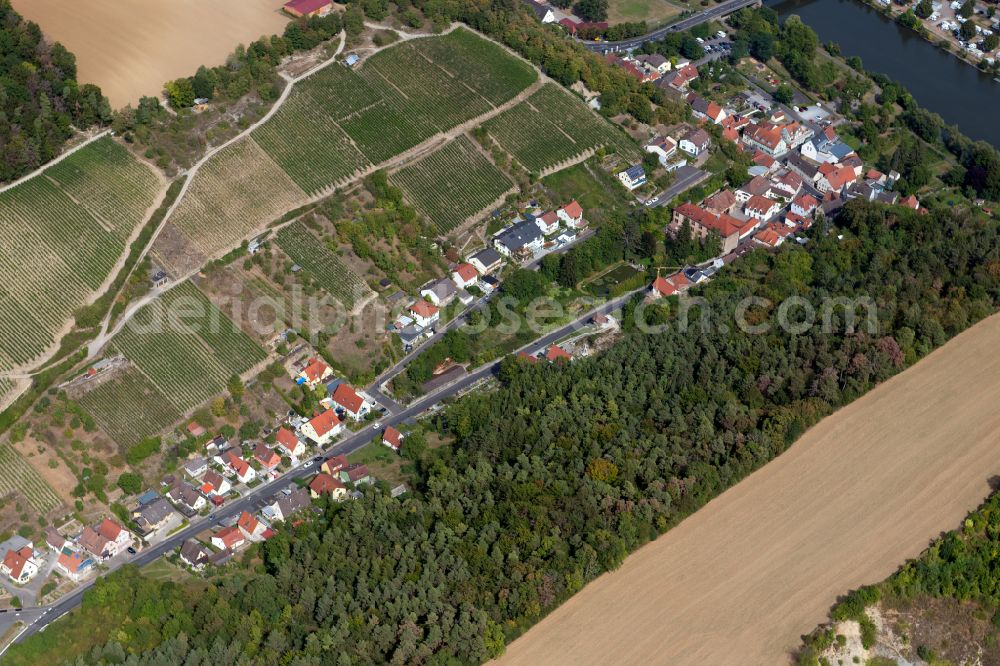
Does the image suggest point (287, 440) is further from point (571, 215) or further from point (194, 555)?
point (571, 215)

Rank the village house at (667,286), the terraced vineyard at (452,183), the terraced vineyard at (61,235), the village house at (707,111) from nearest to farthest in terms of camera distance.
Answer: the terraced vineyard at (61,235)
the village house at (667,286)
the terraced vineyard at (452,183)
the village house at (707,111)

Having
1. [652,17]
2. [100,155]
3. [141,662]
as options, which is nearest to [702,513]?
[141,662]

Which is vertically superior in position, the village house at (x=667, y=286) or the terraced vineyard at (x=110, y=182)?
the terraced vineyard at (x=110, y=182)

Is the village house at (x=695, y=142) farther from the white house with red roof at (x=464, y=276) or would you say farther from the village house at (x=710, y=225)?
the white house with red roof at (x=464, y=276)

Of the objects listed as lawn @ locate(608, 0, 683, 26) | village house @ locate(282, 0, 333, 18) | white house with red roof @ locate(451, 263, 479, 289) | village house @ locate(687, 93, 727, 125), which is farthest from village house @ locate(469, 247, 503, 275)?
lawn @ locate(608, 0, 683, 26)

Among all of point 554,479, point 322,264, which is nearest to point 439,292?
point 322,264

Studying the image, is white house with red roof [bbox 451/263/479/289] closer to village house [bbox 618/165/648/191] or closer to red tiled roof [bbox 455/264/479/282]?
red tiled roof [bbox 455/264/479/282]

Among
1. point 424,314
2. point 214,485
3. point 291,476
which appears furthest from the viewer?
point 424,314

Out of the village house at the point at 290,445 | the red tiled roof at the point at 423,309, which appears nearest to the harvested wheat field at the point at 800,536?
the village house at the point at 290,445
